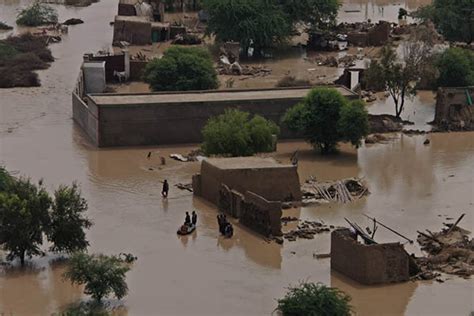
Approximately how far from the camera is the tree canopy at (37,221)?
26672 millimetres

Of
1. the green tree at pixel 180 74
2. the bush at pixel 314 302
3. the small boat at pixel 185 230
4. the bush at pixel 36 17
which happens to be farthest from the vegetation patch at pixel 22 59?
the bush at pixel 314 302

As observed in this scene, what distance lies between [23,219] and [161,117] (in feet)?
42.1

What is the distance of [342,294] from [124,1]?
158 ft

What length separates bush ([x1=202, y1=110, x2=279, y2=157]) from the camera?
34.6 meters

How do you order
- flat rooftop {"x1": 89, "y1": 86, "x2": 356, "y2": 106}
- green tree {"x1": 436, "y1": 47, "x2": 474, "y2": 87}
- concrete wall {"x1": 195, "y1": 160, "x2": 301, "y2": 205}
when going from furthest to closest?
1. green tree {"x1": 436, "y1": 47, "x2": 474, "y2": 87}
2. flat rooftop {"x1": 89, "y1": 86, "x2": 356, "y2": 106}
3. concrete wall {"x1": 195, "y1": 160, "x2": 301, "y2": 205}

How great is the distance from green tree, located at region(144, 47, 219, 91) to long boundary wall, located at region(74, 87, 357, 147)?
14.4ft

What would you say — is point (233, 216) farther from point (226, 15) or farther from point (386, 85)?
point (226, 15)

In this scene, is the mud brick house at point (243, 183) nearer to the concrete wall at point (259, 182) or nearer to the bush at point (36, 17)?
the concrete wall at point (259, 182)

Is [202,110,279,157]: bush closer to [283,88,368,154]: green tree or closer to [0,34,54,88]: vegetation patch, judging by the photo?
[283,88,368,154]: green tree

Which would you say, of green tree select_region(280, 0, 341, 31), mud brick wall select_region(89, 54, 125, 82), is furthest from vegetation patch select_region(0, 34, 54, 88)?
green tree select_region(280, 0, 341, 31)

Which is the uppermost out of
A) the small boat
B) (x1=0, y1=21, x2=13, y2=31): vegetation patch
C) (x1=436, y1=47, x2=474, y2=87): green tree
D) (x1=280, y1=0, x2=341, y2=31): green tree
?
(x1=280, y1=0, x2=341, y2=31): green tree

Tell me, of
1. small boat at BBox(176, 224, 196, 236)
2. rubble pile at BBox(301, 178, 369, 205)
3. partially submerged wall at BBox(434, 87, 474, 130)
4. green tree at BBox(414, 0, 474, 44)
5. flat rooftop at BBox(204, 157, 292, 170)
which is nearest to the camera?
small boat at BBox(176, 224, 196, 236)

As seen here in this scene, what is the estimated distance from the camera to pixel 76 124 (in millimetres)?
42344

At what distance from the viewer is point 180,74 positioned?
1747 inches
